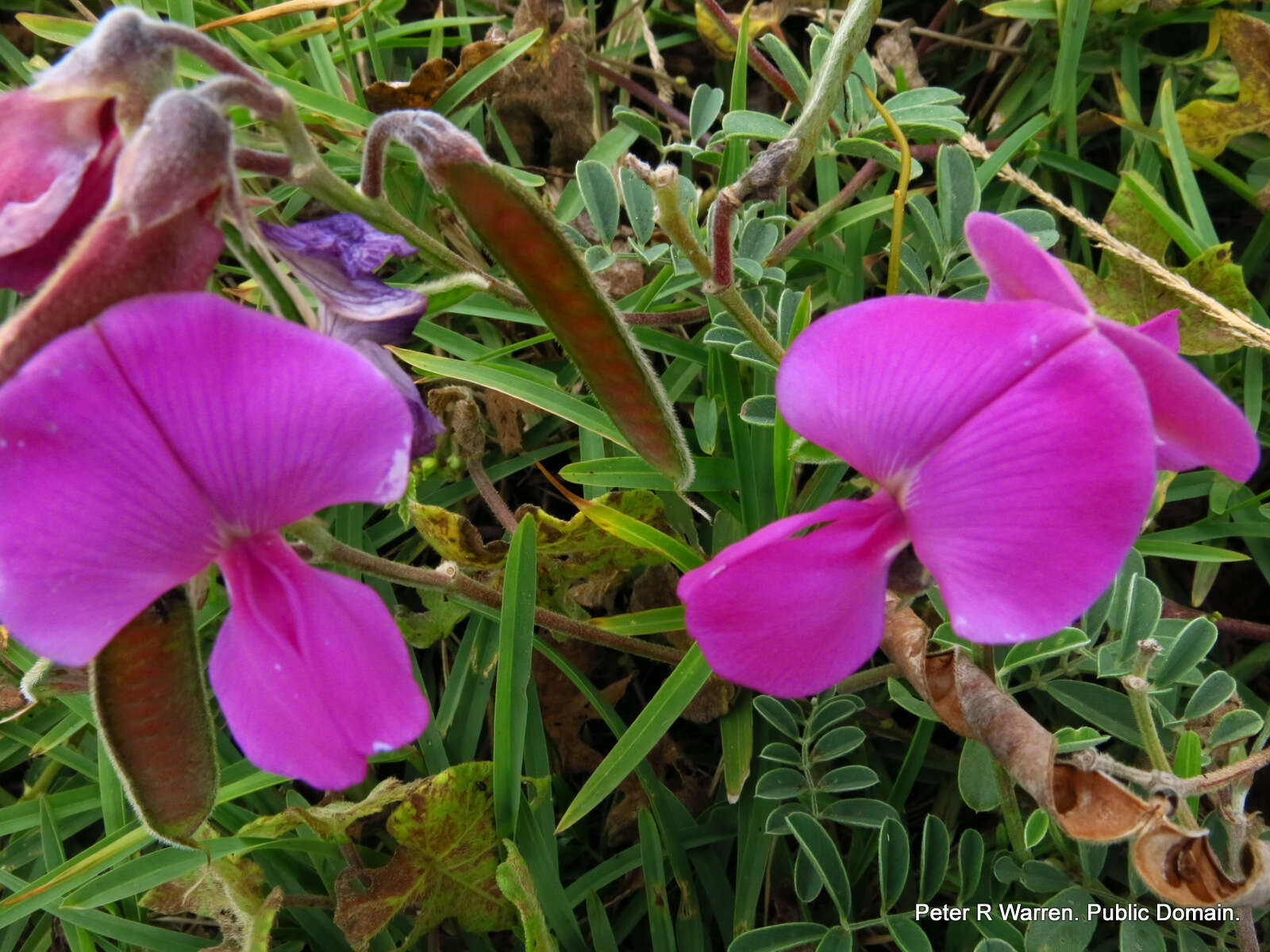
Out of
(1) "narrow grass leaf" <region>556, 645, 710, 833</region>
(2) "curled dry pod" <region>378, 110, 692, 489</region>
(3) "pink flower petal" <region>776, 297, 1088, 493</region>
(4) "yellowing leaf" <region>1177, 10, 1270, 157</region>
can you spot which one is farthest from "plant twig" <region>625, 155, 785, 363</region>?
(4) "yellowing leaf" <region>1177, 10, 1270, 157</region>

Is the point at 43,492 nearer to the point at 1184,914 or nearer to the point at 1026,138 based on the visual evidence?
the point at 1184,914

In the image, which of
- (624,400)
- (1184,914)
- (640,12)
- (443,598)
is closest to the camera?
(624,400)

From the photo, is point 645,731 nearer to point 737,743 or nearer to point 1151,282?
point 737,743

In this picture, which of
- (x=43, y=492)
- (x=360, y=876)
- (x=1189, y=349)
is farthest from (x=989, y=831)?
(x=43, y=492)

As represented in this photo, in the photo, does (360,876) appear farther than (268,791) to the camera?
No

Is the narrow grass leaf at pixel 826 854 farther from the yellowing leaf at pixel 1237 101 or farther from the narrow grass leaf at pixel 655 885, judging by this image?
the yellowing leaf at pixel 1237 101

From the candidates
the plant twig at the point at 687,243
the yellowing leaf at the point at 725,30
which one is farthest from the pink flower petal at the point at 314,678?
the yellowing leaf at the point at 725,30
